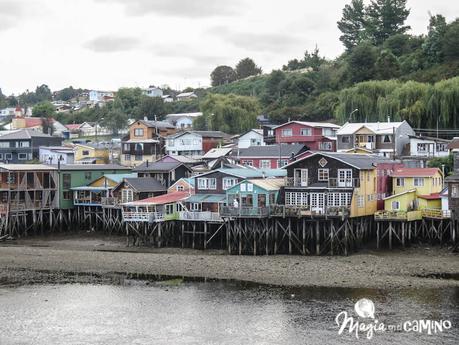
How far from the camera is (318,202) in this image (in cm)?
4934

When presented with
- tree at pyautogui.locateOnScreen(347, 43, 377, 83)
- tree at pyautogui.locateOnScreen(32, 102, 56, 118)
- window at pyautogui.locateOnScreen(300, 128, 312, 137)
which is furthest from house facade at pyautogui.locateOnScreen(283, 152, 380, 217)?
tree at pyautogui.locateOnScreen(32, 102, 56, 118)

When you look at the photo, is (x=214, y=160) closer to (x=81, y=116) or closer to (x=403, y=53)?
(x=403, y=53)

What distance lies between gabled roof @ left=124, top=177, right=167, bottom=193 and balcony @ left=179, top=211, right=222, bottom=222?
819cm

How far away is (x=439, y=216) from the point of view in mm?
48875

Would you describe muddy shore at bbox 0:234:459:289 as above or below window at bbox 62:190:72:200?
below

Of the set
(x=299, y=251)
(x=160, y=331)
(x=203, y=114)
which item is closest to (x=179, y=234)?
(x=299, y=251)

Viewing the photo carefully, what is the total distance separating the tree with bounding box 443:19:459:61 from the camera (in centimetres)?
9031

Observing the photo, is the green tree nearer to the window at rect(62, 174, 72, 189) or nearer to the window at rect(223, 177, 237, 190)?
the window at rect(62, 174, 72, 189)

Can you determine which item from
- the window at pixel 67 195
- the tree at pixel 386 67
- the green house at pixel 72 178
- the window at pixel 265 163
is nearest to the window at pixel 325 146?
the window at pixel 265 163

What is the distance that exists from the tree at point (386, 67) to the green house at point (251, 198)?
4580 cm

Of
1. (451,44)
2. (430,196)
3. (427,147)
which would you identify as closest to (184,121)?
(451,44)

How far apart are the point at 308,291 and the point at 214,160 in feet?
111

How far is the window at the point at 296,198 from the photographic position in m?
49.9

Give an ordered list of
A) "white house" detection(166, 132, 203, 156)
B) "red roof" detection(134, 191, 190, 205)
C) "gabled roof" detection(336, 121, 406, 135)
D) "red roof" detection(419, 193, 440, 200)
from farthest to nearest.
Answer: "white house" detection(166, 132, 203, 156), "gabled roof" detection(336, 121, 406, 135), "red roof" detection(134, 191, 190, 205), "red roof" detection(419, 193, 440, 200)
